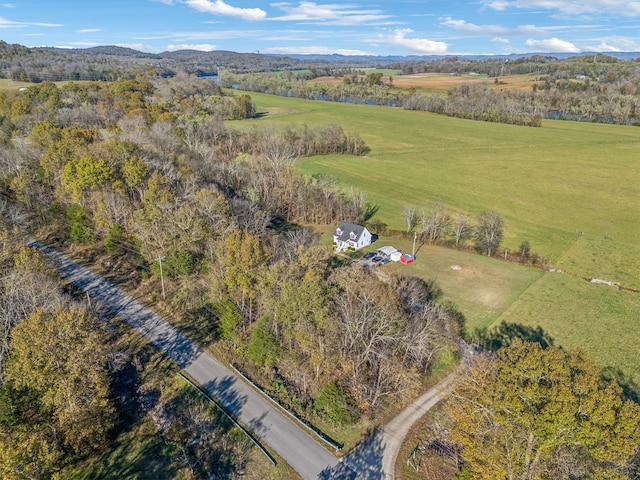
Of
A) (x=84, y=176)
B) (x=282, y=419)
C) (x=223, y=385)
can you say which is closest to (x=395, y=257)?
(x=223, y=385)

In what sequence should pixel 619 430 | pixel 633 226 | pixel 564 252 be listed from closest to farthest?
pixel 619 430 → pixel 564 252 → pixel 633 226

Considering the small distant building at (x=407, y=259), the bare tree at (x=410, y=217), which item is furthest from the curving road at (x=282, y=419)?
the bare tree at (x=410, y=217)

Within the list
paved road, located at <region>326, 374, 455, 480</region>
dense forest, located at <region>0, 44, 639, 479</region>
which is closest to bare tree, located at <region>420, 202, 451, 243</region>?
dense forest, located at <region>0, 44, 639, 479</region>

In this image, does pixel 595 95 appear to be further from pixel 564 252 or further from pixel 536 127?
pixel 564 252

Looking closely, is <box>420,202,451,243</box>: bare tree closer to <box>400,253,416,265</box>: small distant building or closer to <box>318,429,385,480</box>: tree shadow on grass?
<box>400,253,416,265</box>: small distant building

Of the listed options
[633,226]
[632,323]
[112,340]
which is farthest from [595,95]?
[112,340]
